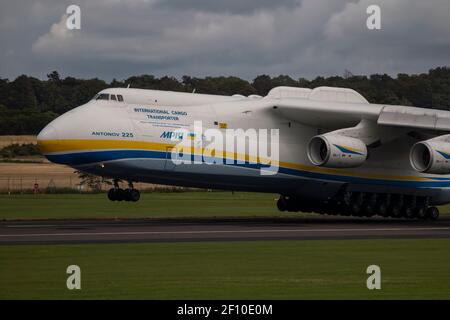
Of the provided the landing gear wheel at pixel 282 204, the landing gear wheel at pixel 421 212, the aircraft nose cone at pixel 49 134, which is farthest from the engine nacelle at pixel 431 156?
the aircraft nose cone at pixel 49 134

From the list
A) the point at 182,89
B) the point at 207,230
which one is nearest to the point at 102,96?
the point at 207,230

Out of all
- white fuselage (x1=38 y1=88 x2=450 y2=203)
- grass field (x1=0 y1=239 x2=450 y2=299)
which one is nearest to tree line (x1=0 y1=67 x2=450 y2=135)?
white fuselage (x1=38 y1=88 x2=450 y2=203)

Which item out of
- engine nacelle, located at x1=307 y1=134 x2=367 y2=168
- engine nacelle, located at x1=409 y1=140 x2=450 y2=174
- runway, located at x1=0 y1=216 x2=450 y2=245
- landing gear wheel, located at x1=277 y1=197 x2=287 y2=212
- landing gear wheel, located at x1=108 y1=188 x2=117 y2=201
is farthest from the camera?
landing gear wheel, located at x1=277 y1=197 x2=287 y2=212

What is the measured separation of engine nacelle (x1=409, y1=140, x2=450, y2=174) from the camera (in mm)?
29609

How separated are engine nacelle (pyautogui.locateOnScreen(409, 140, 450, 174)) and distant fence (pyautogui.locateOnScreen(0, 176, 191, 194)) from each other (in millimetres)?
22798

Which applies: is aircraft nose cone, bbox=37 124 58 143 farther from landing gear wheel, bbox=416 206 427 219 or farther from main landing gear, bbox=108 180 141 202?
landing gear wheel, bbox=416 206 427 219

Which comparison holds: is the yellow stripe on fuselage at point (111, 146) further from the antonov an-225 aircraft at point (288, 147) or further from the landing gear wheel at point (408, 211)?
the landing gear wheel at point (408, 211)

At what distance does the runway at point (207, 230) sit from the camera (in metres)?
23.7

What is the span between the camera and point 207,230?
87.8 ft

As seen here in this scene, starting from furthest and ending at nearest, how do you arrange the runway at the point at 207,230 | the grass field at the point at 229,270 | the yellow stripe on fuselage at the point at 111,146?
the yellow stripe on fuselage at the point at 111,146 → the runway at the point at 207,230 → the grass field at the point at 229,270

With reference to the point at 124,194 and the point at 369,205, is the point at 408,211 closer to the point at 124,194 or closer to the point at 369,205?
the point at 369,205

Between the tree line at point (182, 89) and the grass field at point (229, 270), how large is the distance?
14327 mm

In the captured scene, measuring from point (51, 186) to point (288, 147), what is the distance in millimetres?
24884
